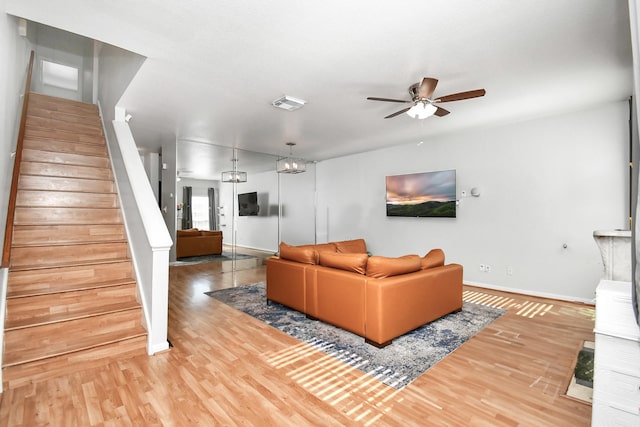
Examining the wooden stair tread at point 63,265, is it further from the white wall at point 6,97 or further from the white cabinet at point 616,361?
the white cabinet at point 616,361

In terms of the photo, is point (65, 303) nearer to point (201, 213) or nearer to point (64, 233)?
point (64, 233)

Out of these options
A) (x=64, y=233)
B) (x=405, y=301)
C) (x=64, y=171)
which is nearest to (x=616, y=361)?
(x=405, y=301)

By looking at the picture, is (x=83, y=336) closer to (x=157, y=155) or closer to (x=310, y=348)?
(x=310, y=348)

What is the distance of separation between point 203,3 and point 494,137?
184 inches

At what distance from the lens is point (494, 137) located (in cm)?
486

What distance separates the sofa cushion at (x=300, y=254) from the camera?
344cm

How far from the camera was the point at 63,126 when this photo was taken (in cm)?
448

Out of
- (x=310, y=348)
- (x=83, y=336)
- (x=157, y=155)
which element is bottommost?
(x=310, y=348)

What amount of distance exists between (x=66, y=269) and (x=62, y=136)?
101 inches

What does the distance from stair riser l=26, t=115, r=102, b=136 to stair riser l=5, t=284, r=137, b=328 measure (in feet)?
10.1

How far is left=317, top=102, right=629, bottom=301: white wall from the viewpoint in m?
3.91

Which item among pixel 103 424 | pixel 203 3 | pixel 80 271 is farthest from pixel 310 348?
pixel 203 3

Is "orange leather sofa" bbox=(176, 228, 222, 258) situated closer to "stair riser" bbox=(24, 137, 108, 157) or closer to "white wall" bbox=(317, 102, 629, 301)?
"stair riser" bbox=(24, 137, 108, 157)

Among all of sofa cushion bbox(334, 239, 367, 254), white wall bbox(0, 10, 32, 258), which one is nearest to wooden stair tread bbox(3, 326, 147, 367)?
white wall bbox(0, 10, 32, 258)
